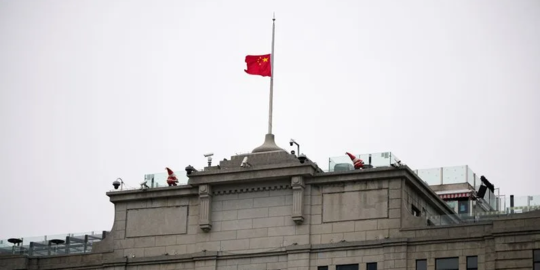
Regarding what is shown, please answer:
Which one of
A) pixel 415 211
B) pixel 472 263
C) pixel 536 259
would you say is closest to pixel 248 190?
pixel 415 211

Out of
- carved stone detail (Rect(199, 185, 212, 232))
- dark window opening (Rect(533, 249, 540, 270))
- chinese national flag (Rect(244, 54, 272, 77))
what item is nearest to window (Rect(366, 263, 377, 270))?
dark window opening (Rect(533, 249, 540, 270))

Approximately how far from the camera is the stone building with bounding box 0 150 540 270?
93750mm

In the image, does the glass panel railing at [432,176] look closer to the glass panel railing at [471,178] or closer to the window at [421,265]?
the glass panel railing at [471,178]

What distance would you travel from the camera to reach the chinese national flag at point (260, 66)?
105 meters

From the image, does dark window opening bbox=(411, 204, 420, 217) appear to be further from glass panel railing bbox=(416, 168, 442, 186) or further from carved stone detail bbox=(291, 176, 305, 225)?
glass panel railing bbox=(416, 168, 442, 186)

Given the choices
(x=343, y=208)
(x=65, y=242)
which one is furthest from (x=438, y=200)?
(x=65, y=242)

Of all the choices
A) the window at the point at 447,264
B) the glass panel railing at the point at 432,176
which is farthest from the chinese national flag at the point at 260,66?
the window at the point at 447,264

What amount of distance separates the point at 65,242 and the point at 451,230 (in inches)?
1212

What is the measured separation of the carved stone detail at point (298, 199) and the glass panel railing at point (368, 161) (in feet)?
8.87

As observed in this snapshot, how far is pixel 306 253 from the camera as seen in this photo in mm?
97812

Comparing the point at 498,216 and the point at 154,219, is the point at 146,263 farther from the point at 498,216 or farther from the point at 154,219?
the point at 498,216

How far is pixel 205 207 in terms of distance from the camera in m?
102

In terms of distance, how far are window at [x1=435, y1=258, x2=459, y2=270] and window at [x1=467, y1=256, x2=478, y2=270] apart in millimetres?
774

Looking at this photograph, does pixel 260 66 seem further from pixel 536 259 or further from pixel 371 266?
pixel 536 259
